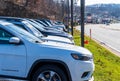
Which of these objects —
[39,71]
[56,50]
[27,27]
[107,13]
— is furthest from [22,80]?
[107,13]

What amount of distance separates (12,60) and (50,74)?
2.97 feet

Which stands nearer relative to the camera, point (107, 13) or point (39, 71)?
point (39, 71)

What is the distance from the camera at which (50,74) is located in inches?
360

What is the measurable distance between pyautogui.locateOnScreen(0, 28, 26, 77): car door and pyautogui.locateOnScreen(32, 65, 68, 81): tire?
14.1 inches

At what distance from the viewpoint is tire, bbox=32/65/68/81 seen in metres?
9.12

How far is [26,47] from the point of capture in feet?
29.8

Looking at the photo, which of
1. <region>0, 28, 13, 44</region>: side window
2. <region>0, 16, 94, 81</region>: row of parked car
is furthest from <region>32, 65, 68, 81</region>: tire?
<region>0, 28, 13, 44</region>: side window

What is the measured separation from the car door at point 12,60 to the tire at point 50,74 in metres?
0.36

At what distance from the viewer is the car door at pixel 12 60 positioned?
9070 millimetres

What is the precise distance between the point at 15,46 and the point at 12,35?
334mm

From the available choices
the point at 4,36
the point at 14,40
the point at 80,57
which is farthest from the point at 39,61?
the point at 4,36

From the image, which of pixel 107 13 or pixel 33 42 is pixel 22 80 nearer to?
pixel 33 42

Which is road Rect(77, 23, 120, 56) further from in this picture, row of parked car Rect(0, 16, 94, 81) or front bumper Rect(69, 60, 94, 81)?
row of parked car Rect(0, 16, 94, 81)

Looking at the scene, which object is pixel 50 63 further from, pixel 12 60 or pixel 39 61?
pixel 12 60
